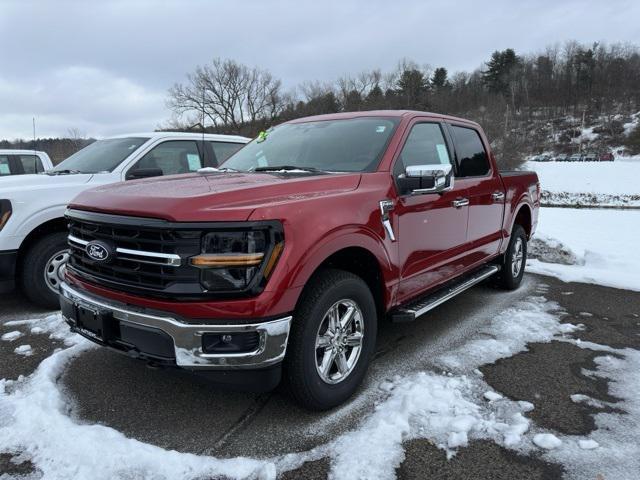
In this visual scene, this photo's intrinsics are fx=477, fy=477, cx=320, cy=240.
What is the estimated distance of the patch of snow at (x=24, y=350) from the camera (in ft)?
12.3

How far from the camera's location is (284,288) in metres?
Answer: 2.42

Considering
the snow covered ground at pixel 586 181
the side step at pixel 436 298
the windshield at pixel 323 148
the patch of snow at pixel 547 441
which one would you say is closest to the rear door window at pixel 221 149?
the windshield at pixel 323 148

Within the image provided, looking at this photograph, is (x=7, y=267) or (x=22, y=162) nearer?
(x=7, y=267)

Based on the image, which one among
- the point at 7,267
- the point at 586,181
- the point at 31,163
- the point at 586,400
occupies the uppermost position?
the point at 31,163

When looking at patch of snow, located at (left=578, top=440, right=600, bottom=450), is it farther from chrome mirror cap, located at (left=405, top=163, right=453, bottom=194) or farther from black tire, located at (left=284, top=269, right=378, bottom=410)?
chrome mirror cap, located at (left=405, top=163, right=453, bottom=194)

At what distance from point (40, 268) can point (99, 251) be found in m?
2.45

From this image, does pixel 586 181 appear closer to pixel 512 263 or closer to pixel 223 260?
pixel 512 263

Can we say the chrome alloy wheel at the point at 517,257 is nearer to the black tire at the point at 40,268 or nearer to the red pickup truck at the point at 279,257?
the red pickup truck at the point at 279,257

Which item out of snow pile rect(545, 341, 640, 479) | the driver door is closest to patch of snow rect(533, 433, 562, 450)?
snow pile rect(545, 341, 640, 479)

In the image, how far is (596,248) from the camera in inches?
334

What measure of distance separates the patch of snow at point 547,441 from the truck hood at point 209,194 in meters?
1.78

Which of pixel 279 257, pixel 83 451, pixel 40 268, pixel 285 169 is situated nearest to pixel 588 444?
pixel 279 257

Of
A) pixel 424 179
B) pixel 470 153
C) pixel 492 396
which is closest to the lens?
pixel 492 396

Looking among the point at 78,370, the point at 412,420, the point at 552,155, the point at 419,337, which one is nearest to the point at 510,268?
the point at 419,337
